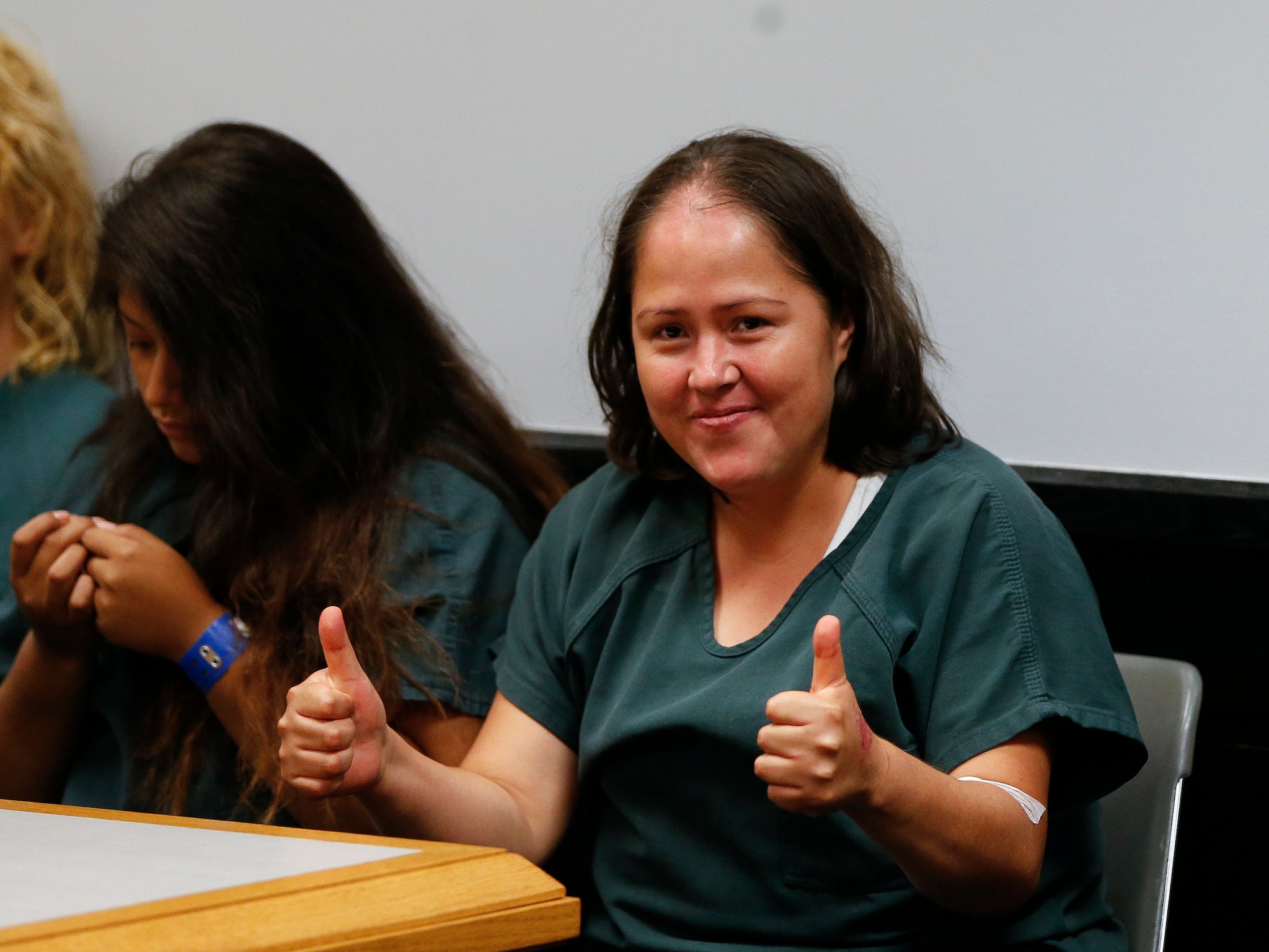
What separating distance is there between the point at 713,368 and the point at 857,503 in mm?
197

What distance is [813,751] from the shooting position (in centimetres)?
94

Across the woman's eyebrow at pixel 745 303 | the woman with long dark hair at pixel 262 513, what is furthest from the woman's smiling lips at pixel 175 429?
the woman's eyebrow at pixel 745 303

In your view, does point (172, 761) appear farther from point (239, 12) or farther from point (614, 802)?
point (239, 12)

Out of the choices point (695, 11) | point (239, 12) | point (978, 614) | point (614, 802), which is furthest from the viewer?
point (239, 12)

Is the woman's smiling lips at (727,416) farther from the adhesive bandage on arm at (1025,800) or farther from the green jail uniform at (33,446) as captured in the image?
the green jail uniform at (33,446)

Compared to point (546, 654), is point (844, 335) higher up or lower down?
higher up

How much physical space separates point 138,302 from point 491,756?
2.27 feet

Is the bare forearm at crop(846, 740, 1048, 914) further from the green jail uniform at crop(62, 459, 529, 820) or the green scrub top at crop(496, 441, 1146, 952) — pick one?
the green jail uniform at crop(62, 459, 529, 820)

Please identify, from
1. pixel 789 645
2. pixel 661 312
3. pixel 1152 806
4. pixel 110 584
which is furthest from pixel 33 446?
pixel 1152 806

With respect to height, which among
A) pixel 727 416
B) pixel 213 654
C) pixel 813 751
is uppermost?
pixel 727 416

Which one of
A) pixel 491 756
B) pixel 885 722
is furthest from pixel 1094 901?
pixel 491 756

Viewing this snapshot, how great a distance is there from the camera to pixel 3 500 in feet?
6.41

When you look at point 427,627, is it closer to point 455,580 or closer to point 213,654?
point 455,580

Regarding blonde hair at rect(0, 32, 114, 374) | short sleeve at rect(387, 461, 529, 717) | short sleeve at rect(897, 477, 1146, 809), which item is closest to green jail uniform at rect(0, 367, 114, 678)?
blonde hair at rect(0, 32, 114, 374)
